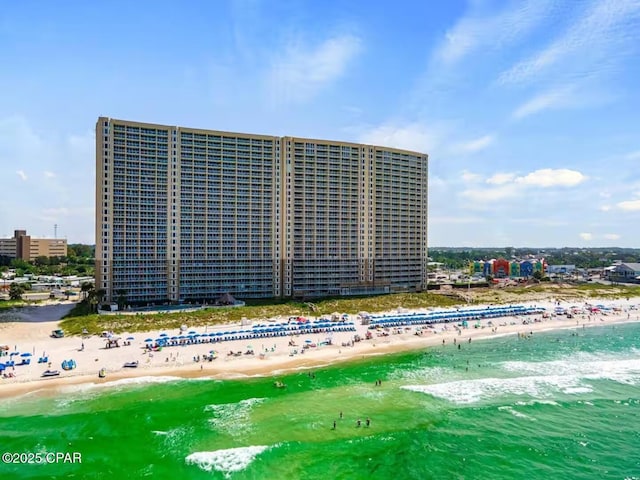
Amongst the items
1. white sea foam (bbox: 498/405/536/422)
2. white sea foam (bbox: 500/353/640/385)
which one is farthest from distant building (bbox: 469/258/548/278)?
white sea foam (bbox: 498/405/536/422)

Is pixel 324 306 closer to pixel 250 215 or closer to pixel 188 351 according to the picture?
pixel 250 215

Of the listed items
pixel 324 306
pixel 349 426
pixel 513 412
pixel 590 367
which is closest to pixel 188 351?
pixel 349 426

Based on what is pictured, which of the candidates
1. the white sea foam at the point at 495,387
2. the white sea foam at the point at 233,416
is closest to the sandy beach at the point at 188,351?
the white sea foam at the point at 233,416

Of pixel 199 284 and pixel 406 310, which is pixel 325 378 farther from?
pixel 199 284

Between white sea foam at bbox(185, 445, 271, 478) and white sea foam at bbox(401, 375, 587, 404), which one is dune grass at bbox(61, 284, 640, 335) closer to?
white sea foam at bbox(401, 375, 587, 404)

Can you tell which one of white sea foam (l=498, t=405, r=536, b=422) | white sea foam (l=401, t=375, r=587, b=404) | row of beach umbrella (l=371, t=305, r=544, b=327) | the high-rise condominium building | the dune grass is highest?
the high-rise condominium building

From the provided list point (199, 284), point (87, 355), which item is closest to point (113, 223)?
point (199, 284)
